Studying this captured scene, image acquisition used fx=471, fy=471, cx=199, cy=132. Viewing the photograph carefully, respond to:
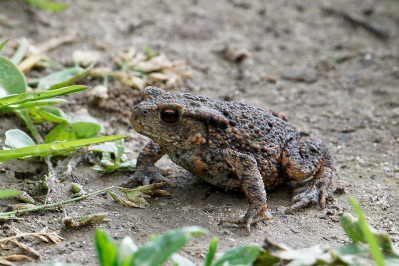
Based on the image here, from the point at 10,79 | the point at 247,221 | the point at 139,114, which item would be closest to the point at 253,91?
the point at 139,114

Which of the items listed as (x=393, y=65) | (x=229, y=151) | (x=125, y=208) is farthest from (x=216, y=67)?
(x=125, y=208)

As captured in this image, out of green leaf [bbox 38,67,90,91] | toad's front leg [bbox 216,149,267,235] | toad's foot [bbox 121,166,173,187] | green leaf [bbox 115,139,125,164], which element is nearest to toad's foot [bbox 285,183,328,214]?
toad's front leg [bbox 216,149,267,235]

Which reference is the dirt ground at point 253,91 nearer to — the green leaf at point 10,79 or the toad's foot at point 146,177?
the toad's foot at point 146,177

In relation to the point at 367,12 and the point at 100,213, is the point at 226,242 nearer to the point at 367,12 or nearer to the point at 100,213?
the point at 100,213

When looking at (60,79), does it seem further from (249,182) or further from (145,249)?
(145,249)

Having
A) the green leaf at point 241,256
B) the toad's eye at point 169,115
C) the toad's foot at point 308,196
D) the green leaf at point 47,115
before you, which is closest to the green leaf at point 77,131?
the green leaf at point 47,115
